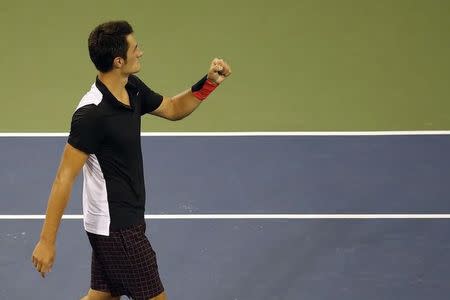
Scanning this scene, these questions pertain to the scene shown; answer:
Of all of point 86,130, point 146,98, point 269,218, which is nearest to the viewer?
point 86,130

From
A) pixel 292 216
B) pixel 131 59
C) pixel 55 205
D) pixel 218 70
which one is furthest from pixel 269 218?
pixel 55 205

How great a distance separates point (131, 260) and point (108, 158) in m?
0.59

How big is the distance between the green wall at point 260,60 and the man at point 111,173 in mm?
3644

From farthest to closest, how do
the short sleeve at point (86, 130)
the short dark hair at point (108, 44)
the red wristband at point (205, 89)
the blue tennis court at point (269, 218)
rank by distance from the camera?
the blue tennis court at point (269, 218) → the red wristband at point (205, 89) → the short dark hair at point (108, 44) → the short sleeve at point (86, 130)

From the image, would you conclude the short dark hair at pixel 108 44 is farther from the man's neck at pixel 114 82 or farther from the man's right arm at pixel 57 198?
the man's right arm at pixel 57 198

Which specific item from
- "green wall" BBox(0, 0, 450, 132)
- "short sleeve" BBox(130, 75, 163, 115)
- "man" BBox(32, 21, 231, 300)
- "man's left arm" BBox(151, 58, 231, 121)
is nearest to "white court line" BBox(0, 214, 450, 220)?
"green wall" BBox(0, 0, 450, 132)

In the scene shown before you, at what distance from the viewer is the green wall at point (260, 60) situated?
9.27m

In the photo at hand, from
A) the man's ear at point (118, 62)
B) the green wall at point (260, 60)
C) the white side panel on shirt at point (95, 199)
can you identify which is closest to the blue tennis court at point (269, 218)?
the green wall at point (260, 60)

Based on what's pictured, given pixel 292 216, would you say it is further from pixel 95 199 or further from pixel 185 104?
pixel 95 199

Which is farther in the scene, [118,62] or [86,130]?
[118,62]

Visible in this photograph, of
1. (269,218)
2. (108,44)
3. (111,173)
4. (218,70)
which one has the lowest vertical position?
(269,218)

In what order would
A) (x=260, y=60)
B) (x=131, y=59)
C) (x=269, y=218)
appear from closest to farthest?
(x=131, y=59), (x=269, y=218), (x=260, y=60)

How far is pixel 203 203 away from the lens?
7.94 m

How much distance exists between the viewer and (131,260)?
5.44 meters
